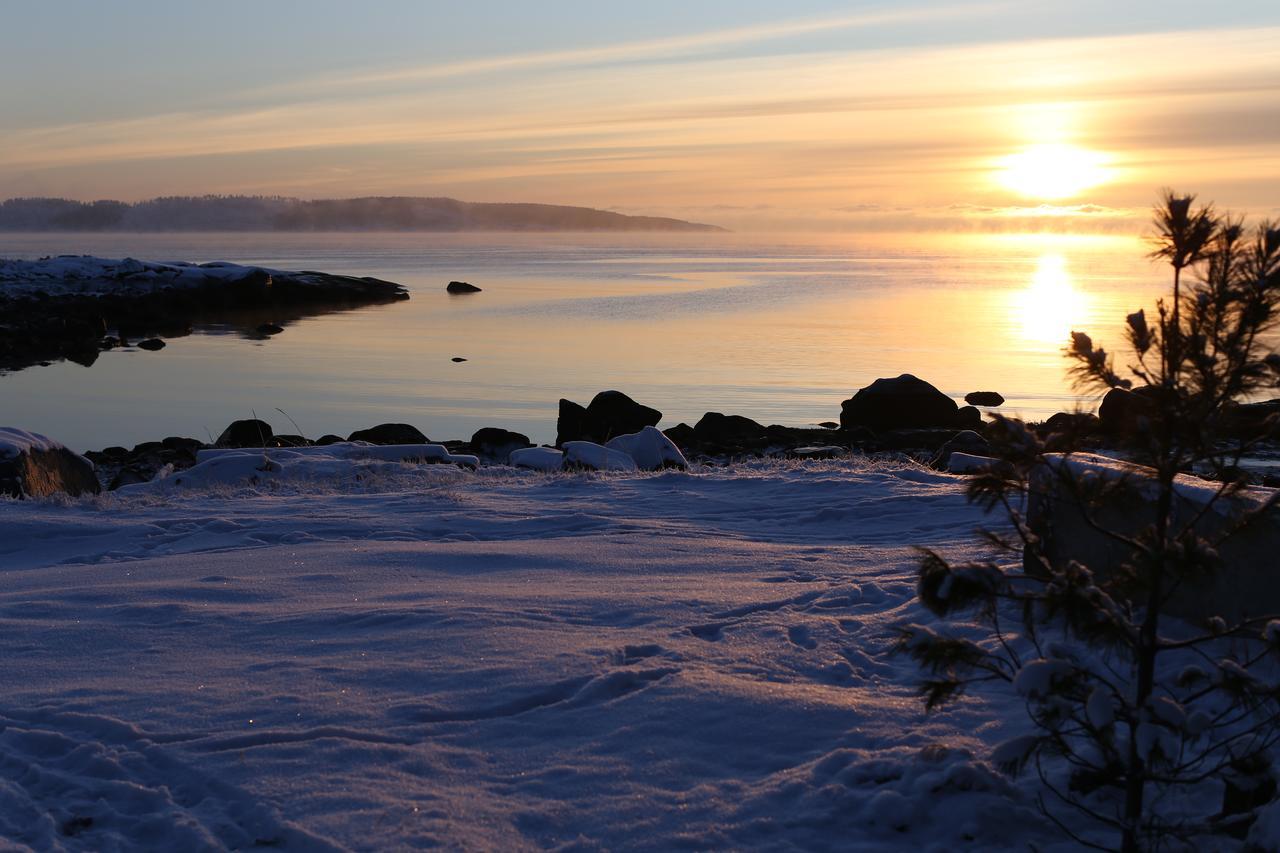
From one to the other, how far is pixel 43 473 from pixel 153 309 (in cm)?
4787

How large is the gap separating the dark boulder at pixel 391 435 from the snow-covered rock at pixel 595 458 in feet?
21.4

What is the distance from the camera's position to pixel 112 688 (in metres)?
4.89

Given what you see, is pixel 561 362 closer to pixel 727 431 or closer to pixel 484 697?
pixel 727 431

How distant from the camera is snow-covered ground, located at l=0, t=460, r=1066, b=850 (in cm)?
380

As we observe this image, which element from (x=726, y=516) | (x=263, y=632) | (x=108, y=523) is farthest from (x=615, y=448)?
(x=263, y=632)

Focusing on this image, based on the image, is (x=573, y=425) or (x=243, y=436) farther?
(x=573, y=425)

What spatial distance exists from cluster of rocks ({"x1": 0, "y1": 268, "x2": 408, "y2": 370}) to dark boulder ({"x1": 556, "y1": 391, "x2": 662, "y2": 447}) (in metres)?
23.2

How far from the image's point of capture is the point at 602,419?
65.4 feet

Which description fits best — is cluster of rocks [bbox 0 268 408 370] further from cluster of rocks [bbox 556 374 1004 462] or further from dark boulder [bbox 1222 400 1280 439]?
dark boulder [bbox 1222 400 1280 439]

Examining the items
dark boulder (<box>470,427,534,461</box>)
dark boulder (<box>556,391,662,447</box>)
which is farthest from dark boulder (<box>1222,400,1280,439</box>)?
dark boulder (<box>556,391,662,447</box>)

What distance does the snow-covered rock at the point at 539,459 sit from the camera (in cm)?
1326

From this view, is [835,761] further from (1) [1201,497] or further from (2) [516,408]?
(2) [516,408]

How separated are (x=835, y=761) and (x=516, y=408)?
70.0ft

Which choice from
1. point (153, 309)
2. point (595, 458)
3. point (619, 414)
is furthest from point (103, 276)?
point (595, 458)
